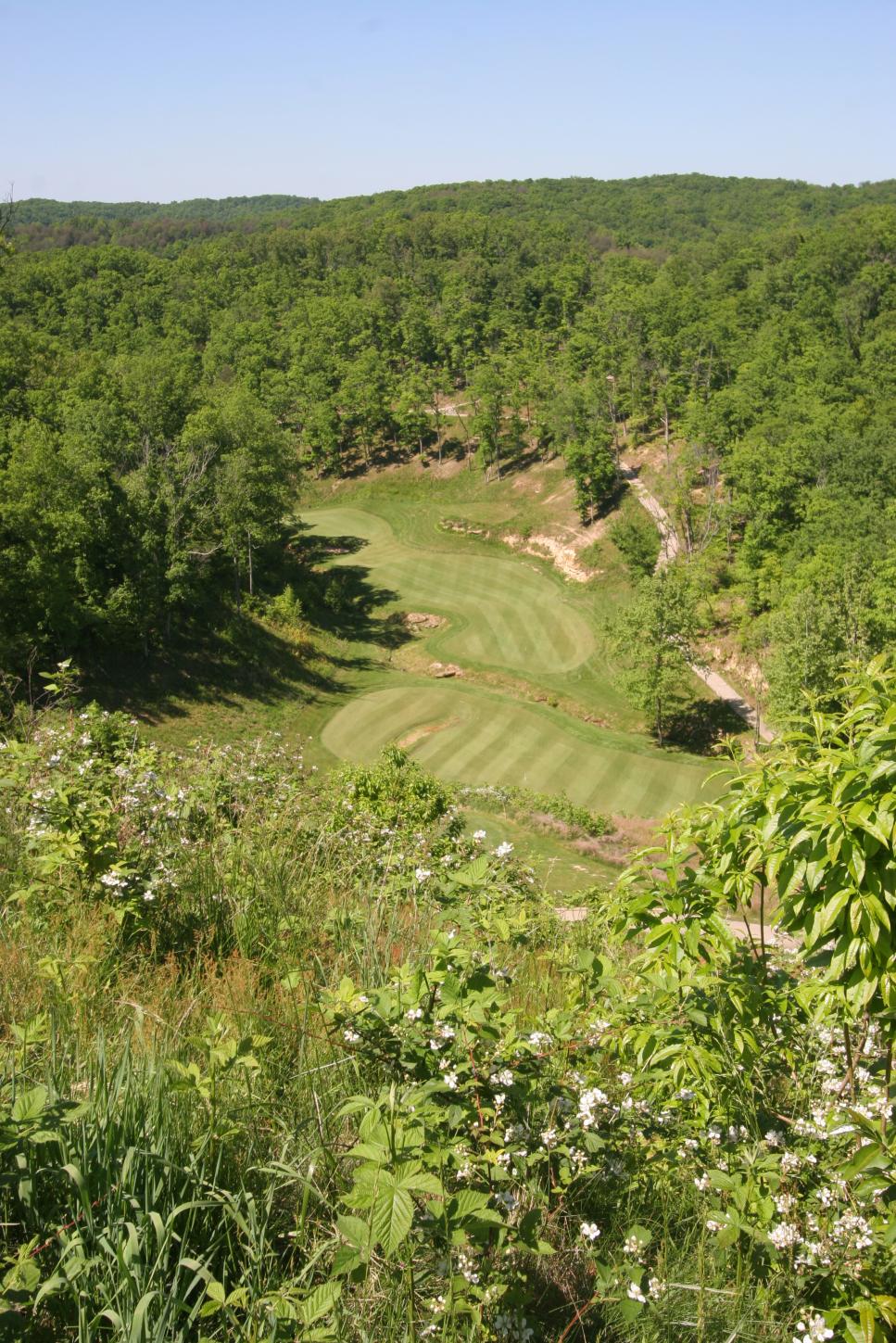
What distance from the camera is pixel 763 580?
50094 mm

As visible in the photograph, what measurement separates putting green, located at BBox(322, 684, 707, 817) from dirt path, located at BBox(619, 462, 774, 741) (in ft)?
15.5

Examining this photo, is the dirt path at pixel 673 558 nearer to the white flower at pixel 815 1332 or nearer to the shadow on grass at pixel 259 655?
the shadow on grass at pixel 259 655

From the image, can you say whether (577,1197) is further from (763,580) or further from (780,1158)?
(763,580)

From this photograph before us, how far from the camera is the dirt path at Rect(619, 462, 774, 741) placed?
43.5 meters

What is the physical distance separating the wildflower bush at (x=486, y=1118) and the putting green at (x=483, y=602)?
43.6 metres

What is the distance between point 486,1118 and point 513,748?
3606cm

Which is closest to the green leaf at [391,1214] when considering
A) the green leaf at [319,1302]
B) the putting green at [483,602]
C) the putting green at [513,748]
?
the green leaf at [319,1302]

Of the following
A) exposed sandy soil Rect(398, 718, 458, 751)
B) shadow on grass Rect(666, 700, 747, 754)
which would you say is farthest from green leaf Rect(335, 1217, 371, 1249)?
shadow on grass Rect(666, 700, 747, 754)

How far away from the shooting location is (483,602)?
A: 57.4 metres

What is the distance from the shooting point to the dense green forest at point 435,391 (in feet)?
132

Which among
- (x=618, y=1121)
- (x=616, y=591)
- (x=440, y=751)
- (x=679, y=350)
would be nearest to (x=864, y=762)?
(x=618, y=1121)

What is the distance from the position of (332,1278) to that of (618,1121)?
147cm

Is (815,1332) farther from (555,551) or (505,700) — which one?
(555,551)

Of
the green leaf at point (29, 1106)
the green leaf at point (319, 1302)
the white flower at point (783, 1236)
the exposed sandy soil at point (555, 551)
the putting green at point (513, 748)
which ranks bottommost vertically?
the putting green at point (513, 748)
